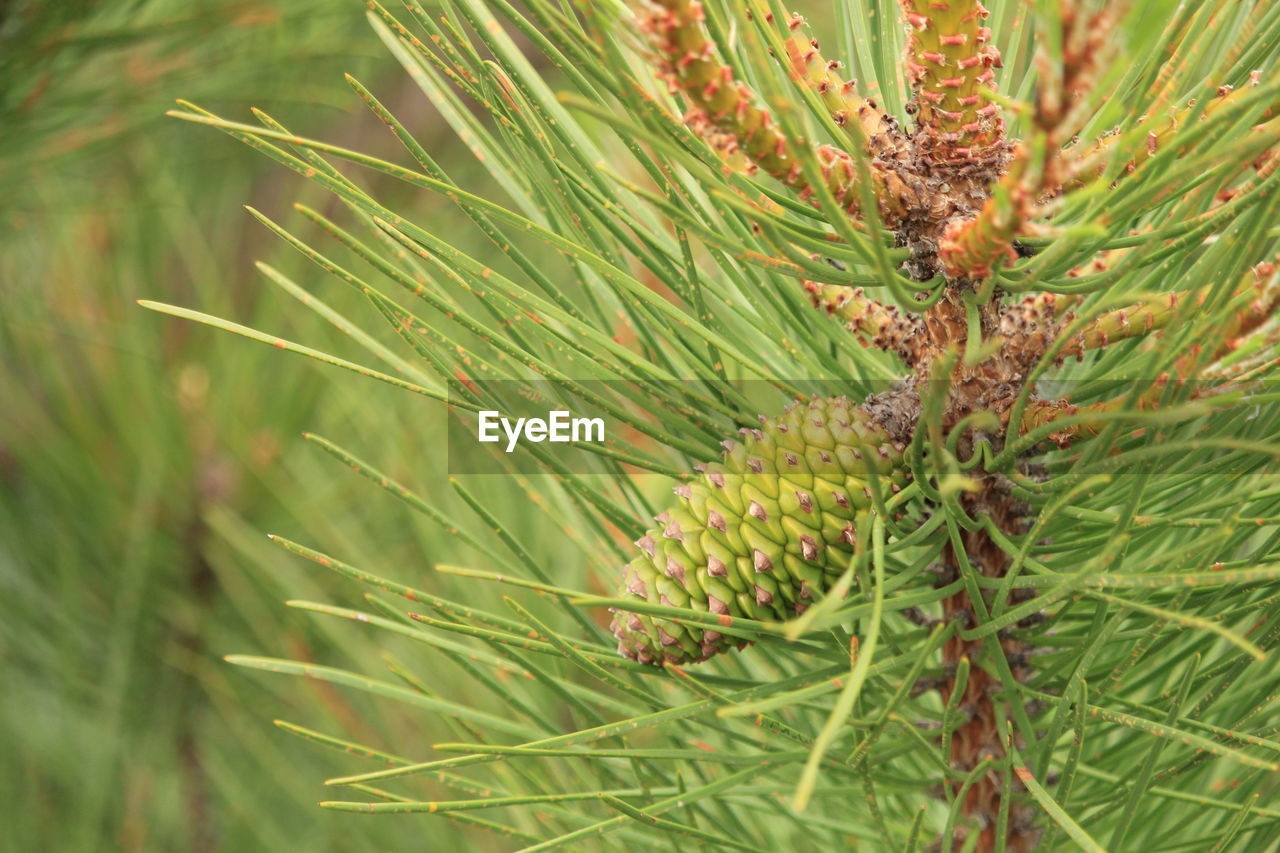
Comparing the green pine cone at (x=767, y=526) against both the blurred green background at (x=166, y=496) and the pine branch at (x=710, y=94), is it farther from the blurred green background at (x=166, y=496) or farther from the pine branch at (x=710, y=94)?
the blurred green background at (x=166, y=496)

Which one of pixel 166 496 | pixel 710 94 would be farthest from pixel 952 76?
pixel 166 496

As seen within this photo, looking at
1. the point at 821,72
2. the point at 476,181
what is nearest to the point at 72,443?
the point at 476,181

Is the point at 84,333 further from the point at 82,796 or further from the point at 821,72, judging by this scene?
the point at 821,72

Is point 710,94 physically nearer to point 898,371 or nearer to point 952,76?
point 952,76

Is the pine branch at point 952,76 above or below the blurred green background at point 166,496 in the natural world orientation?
above

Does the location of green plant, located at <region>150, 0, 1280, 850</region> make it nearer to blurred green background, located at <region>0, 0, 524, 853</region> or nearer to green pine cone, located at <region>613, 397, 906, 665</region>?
green pine cone, located at <region>613, 397, 906, 665</region>

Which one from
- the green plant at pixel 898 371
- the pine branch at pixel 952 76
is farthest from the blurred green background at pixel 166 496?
the pine branch at pixel 952 76
